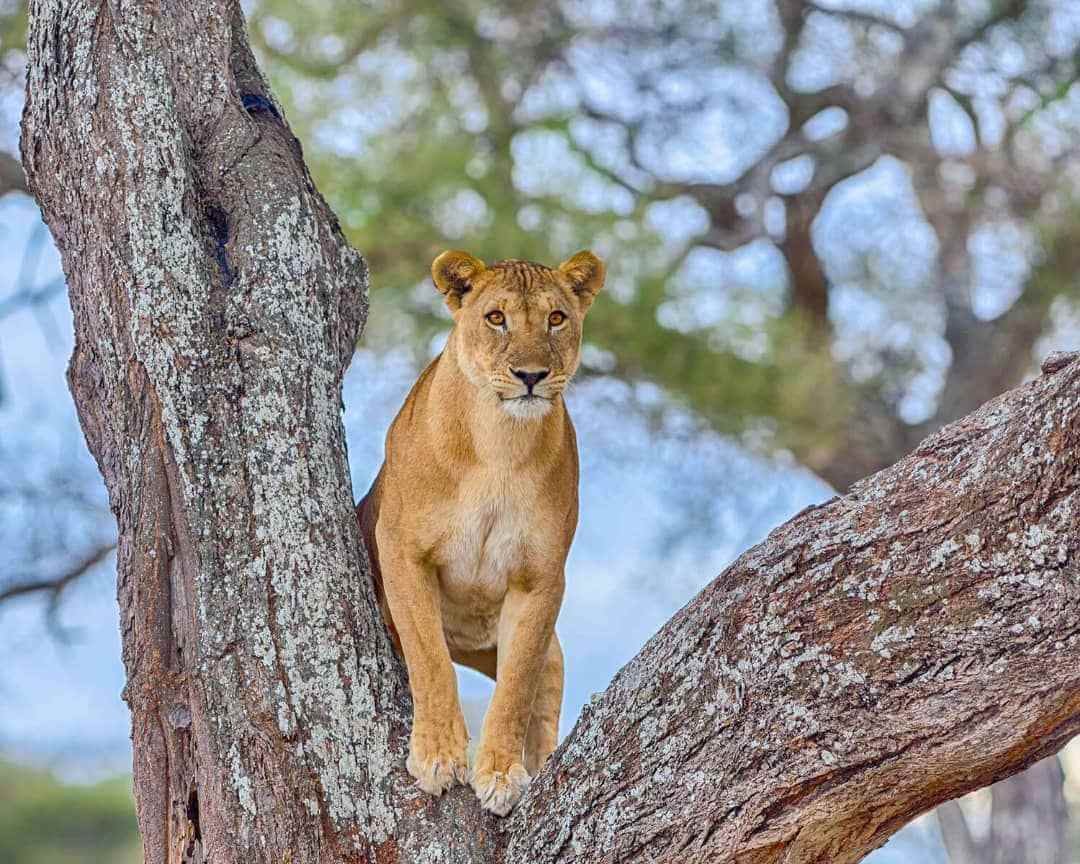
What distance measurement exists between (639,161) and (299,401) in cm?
598

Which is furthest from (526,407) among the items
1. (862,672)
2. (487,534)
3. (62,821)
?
(62,821)

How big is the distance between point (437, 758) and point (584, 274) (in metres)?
1.26

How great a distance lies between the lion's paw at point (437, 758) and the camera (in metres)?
2.91

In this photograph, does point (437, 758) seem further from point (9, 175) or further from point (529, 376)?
point (9, 175)

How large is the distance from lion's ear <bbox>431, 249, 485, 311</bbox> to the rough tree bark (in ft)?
0.66

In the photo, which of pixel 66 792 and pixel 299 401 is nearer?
pixel 299 401

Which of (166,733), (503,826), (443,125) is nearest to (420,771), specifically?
(503,826)

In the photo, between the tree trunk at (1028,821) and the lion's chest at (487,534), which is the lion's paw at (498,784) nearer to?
the lion's chest at (487,534)

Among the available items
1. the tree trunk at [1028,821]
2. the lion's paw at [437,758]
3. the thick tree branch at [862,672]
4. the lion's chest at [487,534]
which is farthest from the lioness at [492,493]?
the tree trunk at [1028,821]

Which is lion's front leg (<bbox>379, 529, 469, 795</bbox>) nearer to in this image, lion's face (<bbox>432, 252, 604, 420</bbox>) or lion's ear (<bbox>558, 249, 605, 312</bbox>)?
lion's face (<bbox>432, 252, 604, 420</bbox>)

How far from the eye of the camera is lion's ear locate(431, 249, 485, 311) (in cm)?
352

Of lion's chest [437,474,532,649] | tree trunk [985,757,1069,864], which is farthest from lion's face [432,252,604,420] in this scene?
tree trunk [985,757,1069,864]

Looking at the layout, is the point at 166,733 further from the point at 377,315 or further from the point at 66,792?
the point at 66,792

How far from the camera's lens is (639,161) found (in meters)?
8.78
